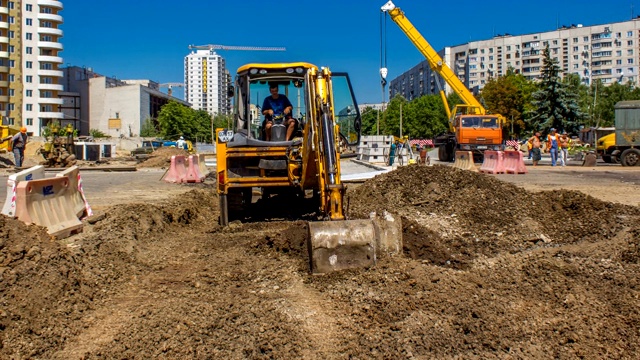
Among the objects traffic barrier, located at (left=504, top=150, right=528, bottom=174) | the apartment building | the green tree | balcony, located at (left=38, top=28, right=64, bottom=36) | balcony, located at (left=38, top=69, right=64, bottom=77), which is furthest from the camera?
the apartment building

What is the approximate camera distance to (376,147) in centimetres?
3359

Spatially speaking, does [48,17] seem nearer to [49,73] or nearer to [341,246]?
[49,73]

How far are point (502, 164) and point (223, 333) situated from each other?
20.1m

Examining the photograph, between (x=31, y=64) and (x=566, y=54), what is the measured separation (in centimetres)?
9521

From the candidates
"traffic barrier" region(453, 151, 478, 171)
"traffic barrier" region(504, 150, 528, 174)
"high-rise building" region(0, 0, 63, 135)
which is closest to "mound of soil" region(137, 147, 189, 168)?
"traffic barrier" region(453, 151, 478, 171)

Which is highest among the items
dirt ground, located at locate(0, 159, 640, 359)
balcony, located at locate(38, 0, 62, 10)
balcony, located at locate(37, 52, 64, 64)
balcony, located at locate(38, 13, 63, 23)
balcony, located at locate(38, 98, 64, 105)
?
balcony, located at locate(38, 0, 62, 10)

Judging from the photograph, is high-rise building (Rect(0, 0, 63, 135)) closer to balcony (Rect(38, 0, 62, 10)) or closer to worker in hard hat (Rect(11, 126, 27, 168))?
balcony (Rect(38, 0, 62, 10))

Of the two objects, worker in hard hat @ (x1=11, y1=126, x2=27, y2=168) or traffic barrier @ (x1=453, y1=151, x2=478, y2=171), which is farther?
worker in hard hat @ (x1=11, y1=126, x2=27, y2=168)

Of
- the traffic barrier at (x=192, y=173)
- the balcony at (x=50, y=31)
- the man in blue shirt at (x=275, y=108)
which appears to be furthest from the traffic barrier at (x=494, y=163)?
the balcony at (x=50, y=31)

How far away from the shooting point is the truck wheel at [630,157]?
2677 cm

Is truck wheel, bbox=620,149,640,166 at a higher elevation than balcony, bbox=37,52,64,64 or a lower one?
lower

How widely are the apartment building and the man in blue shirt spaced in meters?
102

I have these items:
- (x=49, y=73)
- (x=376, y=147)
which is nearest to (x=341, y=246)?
(x=376, y=147)

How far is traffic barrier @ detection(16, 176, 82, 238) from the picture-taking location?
26.2 ft
